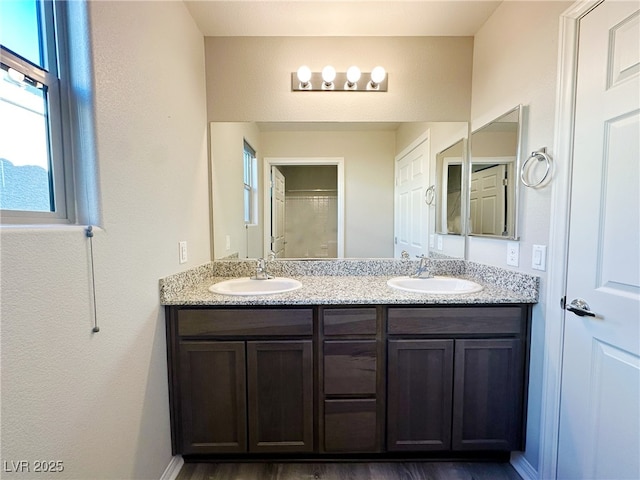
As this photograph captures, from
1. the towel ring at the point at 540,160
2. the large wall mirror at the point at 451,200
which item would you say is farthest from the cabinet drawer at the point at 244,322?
the towel ring at the point at 540,160

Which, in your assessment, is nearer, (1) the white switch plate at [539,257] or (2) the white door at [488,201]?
(1) the white switch plate at [539,257]

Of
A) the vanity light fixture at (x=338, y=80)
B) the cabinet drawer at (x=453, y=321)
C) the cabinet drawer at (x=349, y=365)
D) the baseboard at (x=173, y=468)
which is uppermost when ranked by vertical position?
the vanity light fixture at (x=338, y=80)

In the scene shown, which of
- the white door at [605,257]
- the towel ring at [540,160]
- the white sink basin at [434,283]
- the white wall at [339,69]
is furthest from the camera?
the white wall at [339,69]

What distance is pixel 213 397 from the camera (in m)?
1.40

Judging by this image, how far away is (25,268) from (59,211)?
0.27 meters

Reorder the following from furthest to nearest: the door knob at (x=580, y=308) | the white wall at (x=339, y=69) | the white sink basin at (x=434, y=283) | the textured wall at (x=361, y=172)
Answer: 1. the textured wall at (x=361, y=172)
2. the white wall at (x=339, y=69)
3. the white sink basin at (x=434, y=283)
4. the door knob at (x=580, y=308)

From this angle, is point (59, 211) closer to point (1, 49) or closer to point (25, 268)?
point (25, 268)

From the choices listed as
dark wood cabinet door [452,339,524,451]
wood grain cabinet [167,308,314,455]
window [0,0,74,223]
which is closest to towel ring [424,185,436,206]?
dark wood cabinet door [452,339,524,451]

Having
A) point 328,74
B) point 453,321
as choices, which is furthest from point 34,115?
point 453,321

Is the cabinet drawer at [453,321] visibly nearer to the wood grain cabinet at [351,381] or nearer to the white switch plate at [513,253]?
the wood grain cabinet at [351,381]

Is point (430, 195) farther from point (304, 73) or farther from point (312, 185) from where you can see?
point (304, 73)

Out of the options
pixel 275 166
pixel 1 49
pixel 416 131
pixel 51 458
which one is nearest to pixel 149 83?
pixel 1 49

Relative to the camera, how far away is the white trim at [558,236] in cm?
115

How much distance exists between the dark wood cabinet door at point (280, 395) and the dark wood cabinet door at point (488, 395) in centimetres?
76
